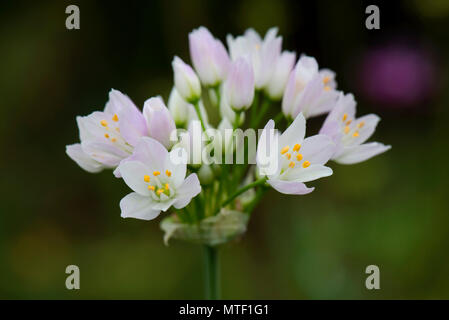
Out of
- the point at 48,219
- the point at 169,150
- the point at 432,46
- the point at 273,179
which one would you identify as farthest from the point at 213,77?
the point at 432,46

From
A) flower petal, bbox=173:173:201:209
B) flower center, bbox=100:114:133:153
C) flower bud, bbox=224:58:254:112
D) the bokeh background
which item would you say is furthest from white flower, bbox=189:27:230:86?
the bokeh background

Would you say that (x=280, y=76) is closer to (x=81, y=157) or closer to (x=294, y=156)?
(x=294, y=156)

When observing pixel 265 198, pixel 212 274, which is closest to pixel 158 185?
pixel 212 274

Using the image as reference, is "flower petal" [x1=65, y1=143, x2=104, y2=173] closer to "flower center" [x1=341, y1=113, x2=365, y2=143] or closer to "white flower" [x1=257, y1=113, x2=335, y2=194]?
"white flower" [x1=257, y1=113, x2=335, y2=194]

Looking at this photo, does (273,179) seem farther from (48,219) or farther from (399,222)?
(48,219)

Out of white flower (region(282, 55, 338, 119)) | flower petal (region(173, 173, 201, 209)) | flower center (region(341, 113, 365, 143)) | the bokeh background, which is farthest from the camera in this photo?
the bokeh background

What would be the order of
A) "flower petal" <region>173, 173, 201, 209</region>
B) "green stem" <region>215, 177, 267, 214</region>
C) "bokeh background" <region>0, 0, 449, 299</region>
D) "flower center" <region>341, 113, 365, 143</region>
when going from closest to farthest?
"flower petal" <region>173, 173, 201, 209</region>, "green stem" <region>215, 177, 267, 214</region>, "flower center" <region>341, 113, 365, 143</region>, "bokeh background" <region>0, 0, 449, 299</region>

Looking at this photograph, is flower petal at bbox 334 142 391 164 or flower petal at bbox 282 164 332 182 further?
flower petal at bbox 334 142 391 164
